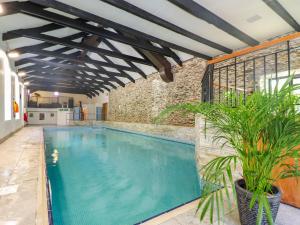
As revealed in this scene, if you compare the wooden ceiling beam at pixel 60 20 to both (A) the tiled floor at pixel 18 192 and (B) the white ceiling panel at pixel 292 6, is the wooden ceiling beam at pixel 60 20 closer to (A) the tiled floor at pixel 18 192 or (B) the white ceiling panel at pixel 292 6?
(A) the tiled floor at pixel 18 192

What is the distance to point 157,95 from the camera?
8.57 m

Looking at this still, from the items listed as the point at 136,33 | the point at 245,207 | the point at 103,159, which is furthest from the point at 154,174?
the point at 136,33

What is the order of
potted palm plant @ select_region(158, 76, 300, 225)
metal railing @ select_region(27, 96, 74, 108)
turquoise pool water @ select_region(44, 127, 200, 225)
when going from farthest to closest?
metal railing @ select_region(27, 96, 74, 108) < turquoise pool water @ select_region(44, 127, 200, 225) < potted palm plant @ select_region(158, 76, 300, 225)

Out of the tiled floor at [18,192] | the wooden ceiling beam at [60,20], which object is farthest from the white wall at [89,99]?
the tiled floor at [18,192]

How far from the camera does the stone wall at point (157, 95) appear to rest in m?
6.72

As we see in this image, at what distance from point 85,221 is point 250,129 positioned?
5.92ft

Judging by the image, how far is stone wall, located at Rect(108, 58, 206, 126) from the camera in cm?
672

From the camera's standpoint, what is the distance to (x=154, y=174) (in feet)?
10.7

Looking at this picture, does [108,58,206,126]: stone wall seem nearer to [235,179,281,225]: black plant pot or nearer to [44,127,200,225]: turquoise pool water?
[44,127,200,225]: turquoise pool water

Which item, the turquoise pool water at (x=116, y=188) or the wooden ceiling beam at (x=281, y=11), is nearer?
the turquoise pool water at (x=116, y=188)

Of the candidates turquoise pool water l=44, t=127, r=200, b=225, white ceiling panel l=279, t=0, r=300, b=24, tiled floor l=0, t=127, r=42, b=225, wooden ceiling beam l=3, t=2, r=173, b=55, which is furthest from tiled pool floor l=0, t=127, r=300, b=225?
white ceiling panel l=279, t=0, r=300, b=24

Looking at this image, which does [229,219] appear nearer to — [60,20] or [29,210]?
[29,210]

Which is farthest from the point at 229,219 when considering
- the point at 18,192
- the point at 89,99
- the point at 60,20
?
the point at 89,99

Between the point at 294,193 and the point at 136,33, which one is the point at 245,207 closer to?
the point at 294,193
